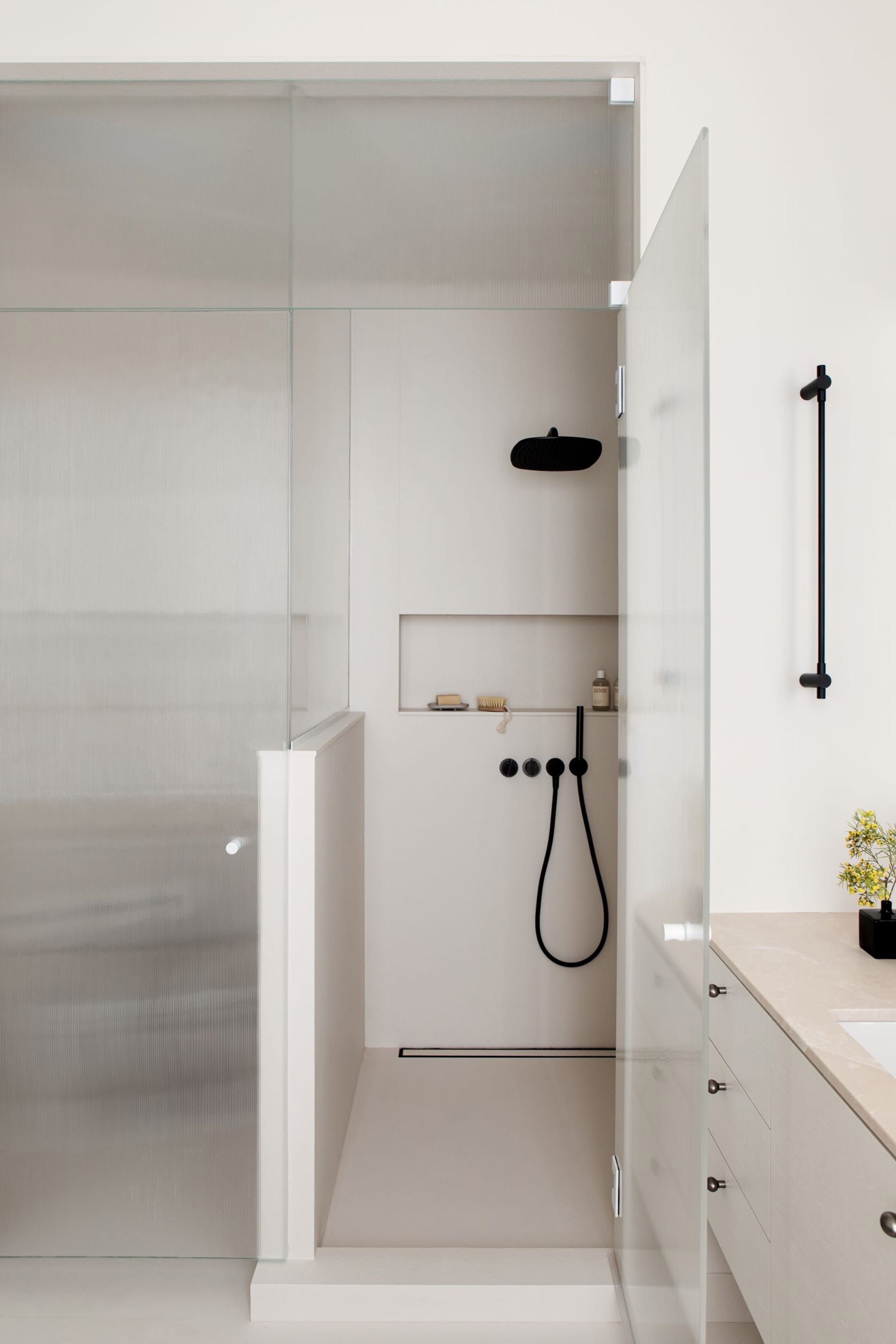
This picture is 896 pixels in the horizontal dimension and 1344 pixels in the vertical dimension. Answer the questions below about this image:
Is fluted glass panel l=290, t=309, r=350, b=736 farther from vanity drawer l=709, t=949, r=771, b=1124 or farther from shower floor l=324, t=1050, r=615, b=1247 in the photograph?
shower floor l=324, t=1050, r=615, b=1247

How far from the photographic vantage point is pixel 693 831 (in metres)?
1.19

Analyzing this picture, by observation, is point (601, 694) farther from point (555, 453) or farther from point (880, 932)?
point (880, 932)

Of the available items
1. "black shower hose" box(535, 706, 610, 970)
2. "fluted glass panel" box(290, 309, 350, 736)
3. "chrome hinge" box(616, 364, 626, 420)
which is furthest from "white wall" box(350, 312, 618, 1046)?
"chrome hinge" box(616, 364, 626, 420)

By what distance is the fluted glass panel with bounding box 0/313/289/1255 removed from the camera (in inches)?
66.1

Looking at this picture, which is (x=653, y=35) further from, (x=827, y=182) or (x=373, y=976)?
(x=373, y=976)

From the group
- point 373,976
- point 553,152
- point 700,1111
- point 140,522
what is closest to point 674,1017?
point 700,1111

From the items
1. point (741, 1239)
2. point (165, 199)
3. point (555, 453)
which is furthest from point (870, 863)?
point (165, 199)

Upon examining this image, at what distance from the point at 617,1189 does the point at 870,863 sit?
0.82 meters

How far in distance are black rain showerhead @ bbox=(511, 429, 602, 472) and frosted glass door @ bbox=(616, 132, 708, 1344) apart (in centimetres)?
91

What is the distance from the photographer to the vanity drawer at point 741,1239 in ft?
4.37

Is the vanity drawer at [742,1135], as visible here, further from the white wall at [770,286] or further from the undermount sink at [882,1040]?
the white wall at [770,286]

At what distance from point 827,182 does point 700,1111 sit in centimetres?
166

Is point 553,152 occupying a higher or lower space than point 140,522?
higher

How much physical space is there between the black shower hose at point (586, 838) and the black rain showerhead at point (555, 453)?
0.75 meters
